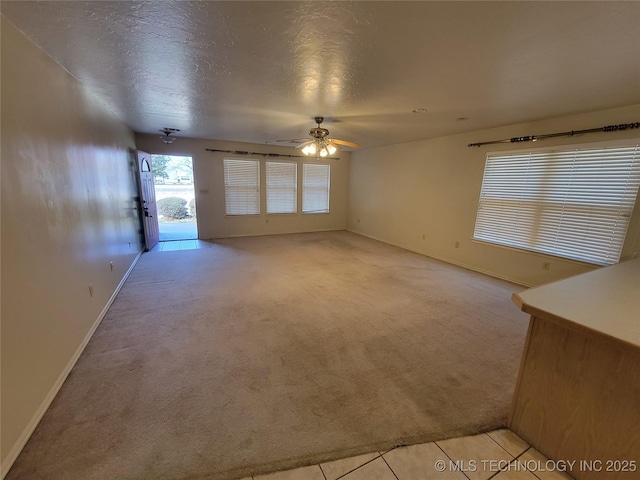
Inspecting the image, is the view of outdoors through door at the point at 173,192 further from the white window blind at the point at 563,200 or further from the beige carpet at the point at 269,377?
the white window blind at the point at 563,200

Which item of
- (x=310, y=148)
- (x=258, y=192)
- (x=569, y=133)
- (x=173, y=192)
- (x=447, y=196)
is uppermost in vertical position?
(x=569, y=133)

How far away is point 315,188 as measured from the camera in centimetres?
765

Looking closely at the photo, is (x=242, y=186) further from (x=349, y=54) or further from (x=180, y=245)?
(x=349, y=54)

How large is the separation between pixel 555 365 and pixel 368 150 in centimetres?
643

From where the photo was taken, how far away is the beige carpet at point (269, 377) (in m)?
1.44

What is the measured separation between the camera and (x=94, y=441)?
1.48 m

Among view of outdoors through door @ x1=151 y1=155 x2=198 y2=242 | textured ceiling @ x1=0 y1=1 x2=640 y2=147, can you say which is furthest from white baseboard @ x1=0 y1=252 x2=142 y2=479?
view of outdoors through door @ x1=151 y1=155 x2=198 y2=242

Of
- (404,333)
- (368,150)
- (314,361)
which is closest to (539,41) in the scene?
(404,333)

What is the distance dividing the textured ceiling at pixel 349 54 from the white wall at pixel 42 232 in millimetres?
320

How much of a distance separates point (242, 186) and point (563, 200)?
620cm

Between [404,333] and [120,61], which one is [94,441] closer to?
[404,333]

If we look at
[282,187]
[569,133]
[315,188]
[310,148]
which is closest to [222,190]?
[282,187]

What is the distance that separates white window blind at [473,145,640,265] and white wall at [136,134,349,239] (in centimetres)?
416

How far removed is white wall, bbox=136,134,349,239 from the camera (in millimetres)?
5996
